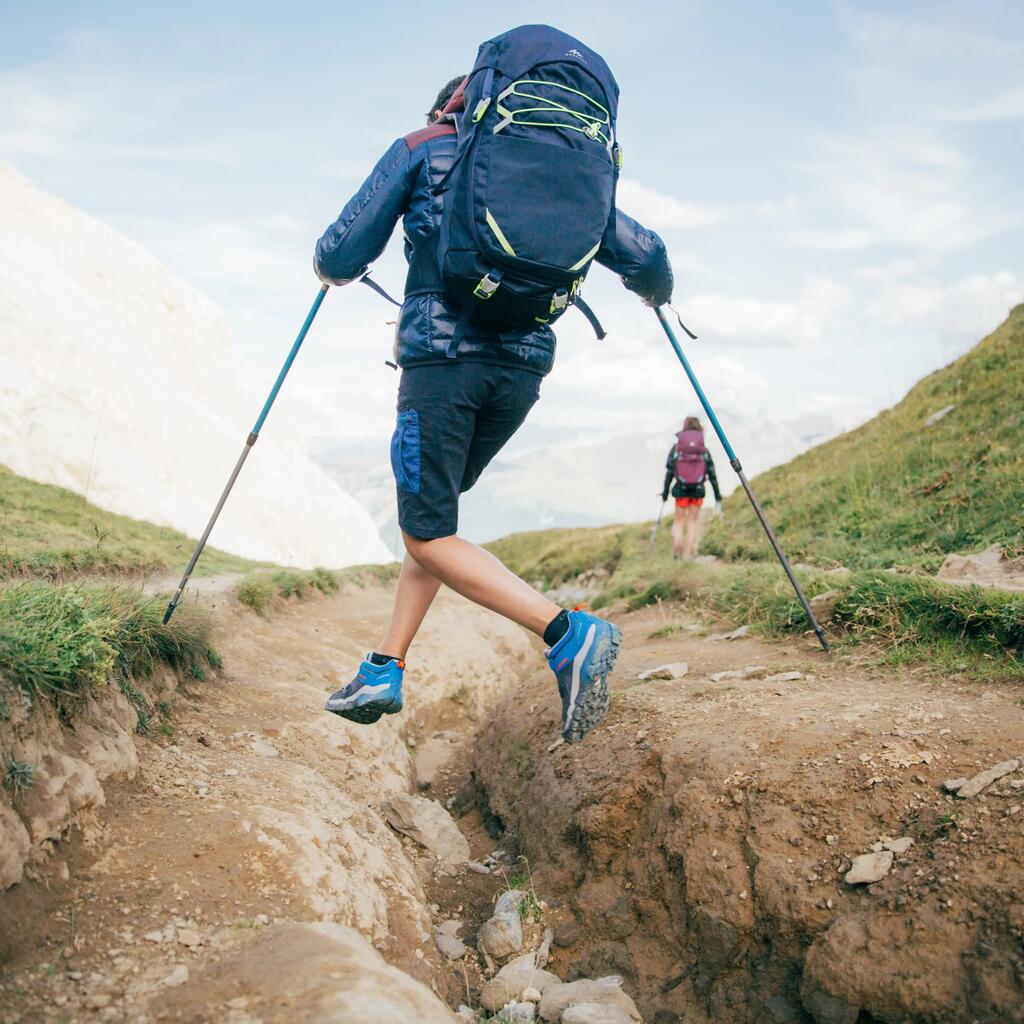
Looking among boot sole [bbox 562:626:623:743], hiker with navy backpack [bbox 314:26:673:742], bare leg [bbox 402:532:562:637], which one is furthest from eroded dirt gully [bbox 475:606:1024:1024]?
bare leg [bbox 402:532:562:637]

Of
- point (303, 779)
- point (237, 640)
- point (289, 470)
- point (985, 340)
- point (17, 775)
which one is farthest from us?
point (289, 470)

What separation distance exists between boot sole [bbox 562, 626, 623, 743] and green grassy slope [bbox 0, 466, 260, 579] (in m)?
3.50

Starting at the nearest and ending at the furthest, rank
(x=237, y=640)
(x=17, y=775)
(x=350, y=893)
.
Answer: (x=17, y=775) < (x=350, y=893) < (x=237, y=640)

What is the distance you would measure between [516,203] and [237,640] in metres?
5.28

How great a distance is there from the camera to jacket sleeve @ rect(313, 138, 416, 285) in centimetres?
400

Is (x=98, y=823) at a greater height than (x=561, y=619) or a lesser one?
lesser

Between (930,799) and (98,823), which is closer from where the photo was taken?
(98,823)

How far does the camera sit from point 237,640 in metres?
7.65

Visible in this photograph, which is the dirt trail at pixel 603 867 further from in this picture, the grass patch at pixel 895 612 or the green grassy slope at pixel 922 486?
the green grassy slope at pixel 922 486

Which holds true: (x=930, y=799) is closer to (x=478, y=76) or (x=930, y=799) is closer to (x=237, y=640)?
(x=478, y=76)

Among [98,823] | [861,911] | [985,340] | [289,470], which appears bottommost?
[861,911]

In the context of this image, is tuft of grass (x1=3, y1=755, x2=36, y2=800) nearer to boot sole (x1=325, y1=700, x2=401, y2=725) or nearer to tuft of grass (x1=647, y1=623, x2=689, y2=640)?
boot sole (x1=325, y1=700, x2=401, y2=725)

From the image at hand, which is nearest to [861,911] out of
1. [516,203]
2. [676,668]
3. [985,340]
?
[676,668]

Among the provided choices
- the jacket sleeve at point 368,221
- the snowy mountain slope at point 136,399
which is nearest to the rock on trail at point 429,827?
the jacket sleeve at point 368,221
